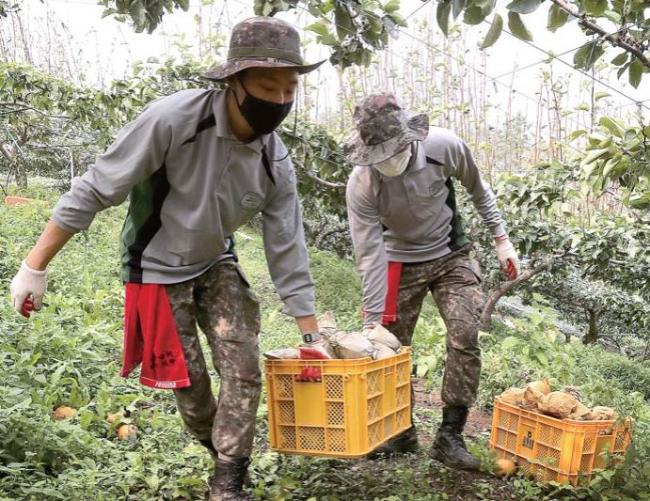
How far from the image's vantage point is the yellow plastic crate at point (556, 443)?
10.8ft

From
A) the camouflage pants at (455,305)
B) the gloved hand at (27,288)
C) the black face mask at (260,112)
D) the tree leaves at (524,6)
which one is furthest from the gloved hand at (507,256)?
the gloved hand at (27,288)

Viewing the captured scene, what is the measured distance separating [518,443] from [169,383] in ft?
6.27

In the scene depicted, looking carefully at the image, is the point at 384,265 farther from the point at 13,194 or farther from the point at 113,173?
the point at 13,194

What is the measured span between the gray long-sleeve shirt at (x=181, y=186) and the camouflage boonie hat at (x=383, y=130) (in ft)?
1.94

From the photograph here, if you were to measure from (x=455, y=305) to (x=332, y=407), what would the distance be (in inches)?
45.9

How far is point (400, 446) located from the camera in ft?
12.5

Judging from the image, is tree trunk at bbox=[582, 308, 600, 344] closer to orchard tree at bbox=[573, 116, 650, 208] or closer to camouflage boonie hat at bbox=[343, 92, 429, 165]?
camouflage boonie hat at bbox=[343, 92, 429, 165]

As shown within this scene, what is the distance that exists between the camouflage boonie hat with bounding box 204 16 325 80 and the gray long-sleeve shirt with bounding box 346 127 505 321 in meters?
1.16

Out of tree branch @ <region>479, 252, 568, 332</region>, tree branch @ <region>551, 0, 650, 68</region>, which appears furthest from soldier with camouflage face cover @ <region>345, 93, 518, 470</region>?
tree branch @ <region>479, 252, 568, 332</region>

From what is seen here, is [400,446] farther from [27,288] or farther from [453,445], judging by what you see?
[27,288]

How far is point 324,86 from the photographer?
11078 mm

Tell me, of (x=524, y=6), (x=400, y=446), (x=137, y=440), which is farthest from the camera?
(x=400, y=446)

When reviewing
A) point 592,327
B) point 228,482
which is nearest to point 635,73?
point 228,482

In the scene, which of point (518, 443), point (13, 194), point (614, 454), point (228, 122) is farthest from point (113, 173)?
point (13, 194)
